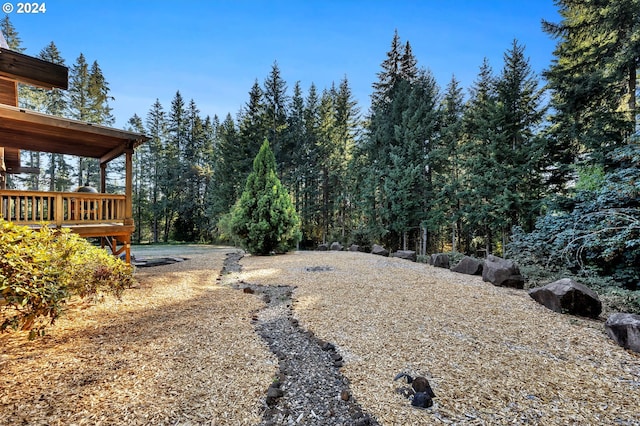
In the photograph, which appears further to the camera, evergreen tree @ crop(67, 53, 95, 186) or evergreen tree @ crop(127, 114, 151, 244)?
evergreen tree @ crop(127, 114, 151, 244)

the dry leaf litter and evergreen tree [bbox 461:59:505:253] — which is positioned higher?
evergreen tree [bbox 461:59:505:253]

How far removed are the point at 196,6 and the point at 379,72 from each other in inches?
536

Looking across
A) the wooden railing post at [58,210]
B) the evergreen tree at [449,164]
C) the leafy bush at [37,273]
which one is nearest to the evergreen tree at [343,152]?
the evergreen tree at [449,164]

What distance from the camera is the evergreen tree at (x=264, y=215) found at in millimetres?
10828

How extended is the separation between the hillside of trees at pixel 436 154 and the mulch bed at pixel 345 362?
3176mm

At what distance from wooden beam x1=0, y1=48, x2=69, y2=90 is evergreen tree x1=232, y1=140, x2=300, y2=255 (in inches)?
297

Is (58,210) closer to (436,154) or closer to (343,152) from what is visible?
(436,154)

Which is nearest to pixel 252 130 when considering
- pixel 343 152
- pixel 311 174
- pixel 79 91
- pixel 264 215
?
pixel 311 174

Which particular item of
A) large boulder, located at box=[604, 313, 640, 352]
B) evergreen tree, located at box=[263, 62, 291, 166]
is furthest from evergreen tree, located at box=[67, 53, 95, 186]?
large boulder, located at box=[604, 313, 640, 352]

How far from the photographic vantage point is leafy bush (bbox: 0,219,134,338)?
2.49 m

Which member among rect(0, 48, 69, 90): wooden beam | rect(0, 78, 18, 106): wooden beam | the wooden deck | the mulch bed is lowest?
the mulch bed

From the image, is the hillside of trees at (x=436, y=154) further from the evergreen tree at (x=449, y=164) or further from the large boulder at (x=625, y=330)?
the large boulder at (x=625, y=330)

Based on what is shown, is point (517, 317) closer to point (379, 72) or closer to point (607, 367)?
point (607, 367)

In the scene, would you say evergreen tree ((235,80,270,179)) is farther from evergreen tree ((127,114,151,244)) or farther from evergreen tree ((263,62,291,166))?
evergreen tree ((127,114,151,244))
